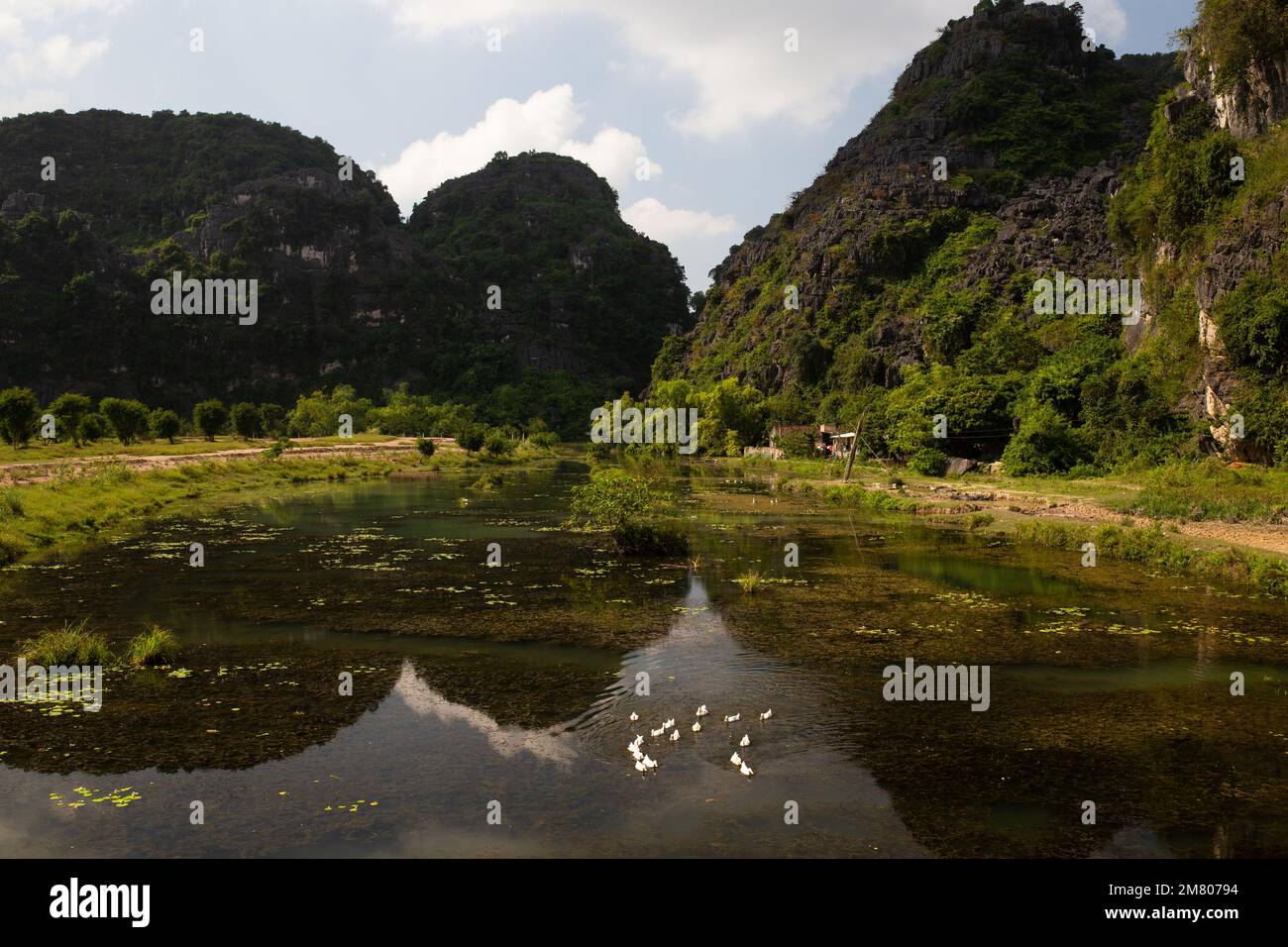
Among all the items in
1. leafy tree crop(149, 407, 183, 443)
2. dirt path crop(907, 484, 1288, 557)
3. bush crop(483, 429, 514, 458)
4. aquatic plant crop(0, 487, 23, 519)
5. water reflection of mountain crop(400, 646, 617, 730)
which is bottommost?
water reflection of mountain crop(400, 646, 617, 730)

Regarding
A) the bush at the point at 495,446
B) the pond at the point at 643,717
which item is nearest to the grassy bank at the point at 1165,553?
the pond at the point at 643,717

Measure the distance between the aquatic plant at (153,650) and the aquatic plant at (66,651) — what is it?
45cm

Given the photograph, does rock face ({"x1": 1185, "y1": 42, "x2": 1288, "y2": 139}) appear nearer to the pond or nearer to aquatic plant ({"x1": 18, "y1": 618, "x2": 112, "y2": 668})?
the pond

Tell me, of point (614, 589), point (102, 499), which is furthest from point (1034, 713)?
point (102, 499)

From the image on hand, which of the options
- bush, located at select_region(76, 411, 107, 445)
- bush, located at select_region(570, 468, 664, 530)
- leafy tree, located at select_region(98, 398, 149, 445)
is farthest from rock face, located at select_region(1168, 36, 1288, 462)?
leafy tree, located at select_region(98, 398, 149, 445)

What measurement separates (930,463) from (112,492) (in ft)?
175

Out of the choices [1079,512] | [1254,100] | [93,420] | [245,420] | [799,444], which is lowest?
[1079,512]

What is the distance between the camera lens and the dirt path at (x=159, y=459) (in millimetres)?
39750

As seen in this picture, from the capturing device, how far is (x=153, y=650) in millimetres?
15578

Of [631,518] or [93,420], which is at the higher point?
[93,420]

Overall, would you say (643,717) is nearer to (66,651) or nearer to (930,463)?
(66,651)

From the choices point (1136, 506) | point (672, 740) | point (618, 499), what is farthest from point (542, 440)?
point (672, 740)

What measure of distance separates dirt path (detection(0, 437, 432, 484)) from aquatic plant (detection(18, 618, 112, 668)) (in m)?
27.1

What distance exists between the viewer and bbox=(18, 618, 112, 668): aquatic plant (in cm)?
1524
